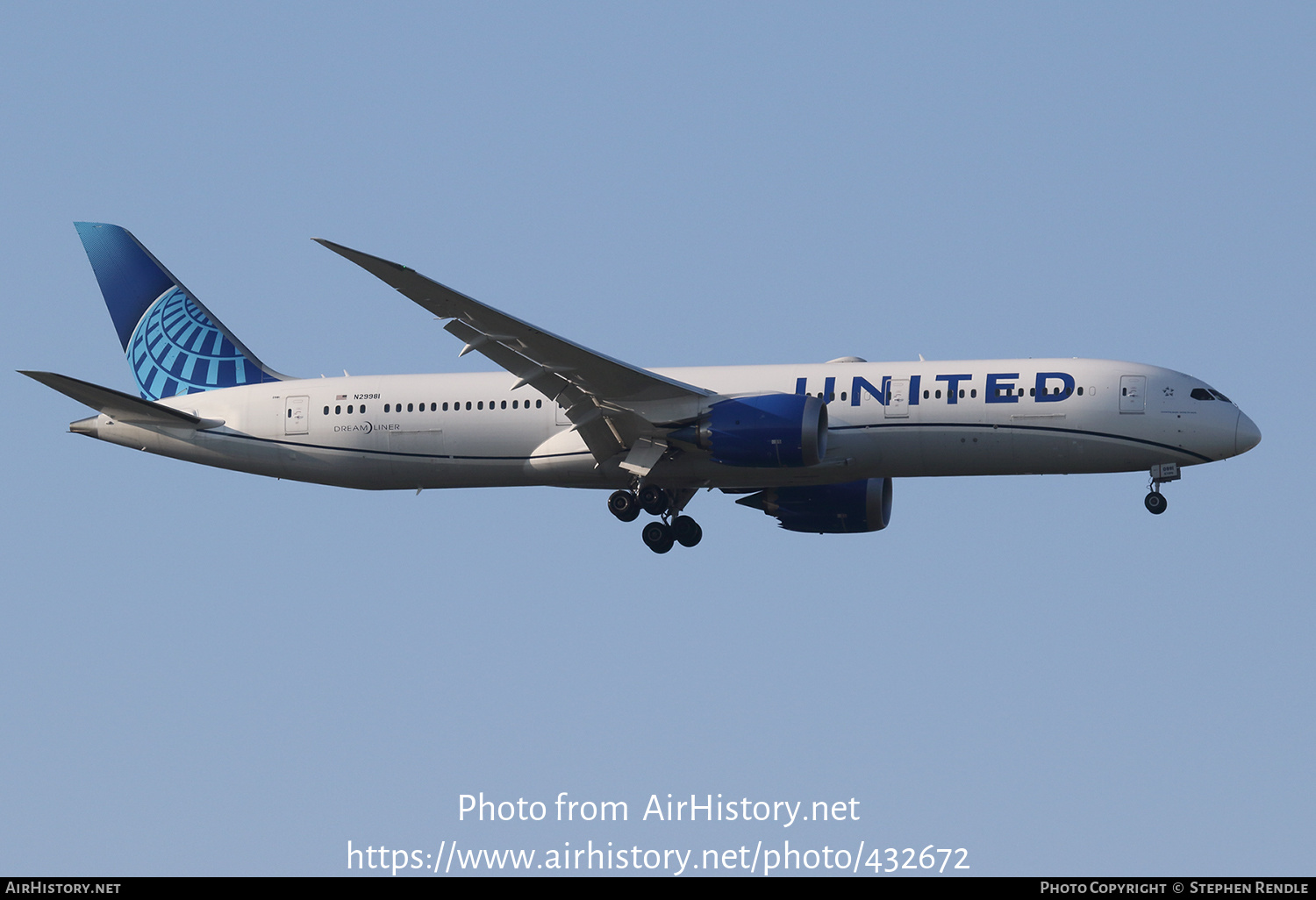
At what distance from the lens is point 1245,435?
3775 centimetres

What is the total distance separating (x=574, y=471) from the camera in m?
39.6

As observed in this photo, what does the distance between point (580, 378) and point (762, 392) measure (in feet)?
13.8

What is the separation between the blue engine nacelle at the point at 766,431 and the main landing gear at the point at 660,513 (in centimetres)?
286

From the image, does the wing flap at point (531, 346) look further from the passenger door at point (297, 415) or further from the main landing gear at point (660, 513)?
the passenger door at point (297, 415)

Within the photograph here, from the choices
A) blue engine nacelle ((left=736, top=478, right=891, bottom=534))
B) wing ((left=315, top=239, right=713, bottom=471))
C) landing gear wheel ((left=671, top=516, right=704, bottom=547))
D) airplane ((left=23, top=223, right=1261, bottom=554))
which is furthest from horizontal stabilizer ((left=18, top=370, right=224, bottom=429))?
blue engine nacelle ((left=736, top=478, right=891, bottom=534))

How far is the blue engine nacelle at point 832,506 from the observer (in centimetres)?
4284

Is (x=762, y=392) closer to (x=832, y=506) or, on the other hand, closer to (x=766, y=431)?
(x=766, y=431)

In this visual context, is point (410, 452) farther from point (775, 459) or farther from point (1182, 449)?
point (1182, 449)

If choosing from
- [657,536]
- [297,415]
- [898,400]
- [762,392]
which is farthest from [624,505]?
[297,415]

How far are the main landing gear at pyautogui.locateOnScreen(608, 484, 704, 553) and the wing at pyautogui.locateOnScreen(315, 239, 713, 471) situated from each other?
138 cm

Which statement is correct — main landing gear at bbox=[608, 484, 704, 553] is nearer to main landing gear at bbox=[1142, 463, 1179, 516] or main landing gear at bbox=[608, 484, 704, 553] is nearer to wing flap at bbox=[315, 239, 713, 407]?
wing flap at bbox=[315, 239, 713, 407]

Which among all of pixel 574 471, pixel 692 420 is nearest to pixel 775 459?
pixel 692 420

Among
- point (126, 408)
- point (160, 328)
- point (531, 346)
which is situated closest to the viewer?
point (531, 346)

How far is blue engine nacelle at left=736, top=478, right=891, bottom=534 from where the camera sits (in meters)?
42.8
